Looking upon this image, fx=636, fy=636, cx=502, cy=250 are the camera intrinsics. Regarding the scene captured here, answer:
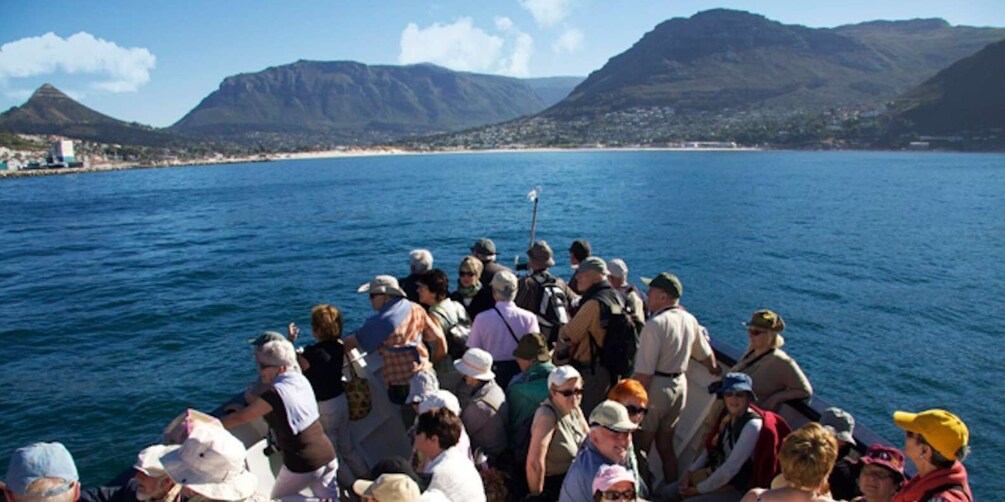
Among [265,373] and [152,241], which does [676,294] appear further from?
[152,241]

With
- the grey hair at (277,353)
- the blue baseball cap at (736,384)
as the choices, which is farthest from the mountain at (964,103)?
the grey hair at (277,353)

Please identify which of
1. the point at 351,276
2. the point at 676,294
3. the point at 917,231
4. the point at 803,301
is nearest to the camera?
the point at 676,294

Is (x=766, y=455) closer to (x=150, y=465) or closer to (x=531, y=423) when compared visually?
(x=531, y=423)

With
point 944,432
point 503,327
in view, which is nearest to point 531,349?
point 503,327

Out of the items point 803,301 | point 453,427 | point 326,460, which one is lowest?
point 803,301

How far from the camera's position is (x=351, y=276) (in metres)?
27.4

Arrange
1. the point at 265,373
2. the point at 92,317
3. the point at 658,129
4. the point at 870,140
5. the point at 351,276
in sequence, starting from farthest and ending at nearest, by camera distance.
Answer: the point at 658,129 < the point at 870,140 < the point at 351,276 < the point at 92,317 < the point at 265,373

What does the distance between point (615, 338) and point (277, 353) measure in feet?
9.19

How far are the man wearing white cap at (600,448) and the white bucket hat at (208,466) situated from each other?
1804mm

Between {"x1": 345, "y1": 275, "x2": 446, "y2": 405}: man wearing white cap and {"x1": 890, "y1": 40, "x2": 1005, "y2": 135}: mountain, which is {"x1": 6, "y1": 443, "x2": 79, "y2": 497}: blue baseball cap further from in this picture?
{"x1": 890, "y1": 40, "x2": 1005, "y2": 135}: mountain

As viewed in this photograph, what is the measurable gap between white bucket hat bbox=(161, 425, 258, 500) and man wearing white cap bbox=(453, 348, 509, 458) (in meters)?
1.81

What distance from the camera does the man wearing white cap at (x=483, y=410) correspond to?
4.73 metres

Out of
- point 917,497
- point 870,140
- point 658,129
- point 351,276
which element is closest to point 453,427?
point 917,497

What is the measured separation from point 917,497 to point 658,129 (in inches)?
8078
